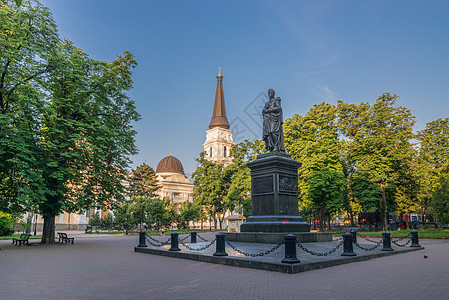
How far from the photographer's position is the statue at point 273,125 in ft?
59.4

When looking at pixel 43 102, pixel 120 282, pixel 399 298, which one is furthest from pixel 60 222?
pixel 399 298

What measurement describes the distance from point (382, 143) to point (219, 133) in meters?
63.0

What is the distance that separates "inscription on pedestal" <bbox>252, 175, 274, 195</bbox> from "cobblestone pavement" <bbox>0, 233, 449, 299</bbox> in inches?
221

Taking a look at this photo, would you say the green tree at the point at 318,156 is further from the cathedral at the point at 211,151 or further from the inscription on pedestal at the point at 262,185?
the cathedral at the point at 211,151

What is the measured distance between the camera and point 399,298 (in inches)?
273

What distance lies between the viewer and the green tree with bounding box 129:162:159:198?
7269 centimetres

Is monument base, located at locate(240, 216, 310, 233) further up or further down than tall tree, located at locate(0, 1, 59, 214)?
further down

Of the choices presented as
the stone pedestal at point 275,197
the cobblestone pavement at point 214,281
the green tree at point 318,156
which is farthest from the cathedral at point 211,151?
the cobblestone pavement at point 214,281

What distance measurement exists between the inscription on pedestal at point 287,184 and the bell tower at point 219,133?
3045 inches

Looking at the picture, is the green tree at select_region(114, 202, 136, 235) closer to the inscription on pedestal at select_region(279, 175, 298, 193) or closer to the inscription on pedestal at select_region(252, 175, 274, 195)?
the inscription on pedestal at select_region(252, 175, 274, 195)

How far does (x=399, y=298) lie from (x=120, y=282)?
22.7ft

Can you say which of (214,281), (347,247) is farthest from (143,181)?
(214,281)

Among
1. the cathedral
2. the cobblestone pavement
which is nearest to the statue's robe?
the cobblestone pavement

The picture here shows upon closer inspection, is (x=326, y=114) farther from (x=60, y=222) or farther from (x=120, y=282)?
(x=60, y=222)
